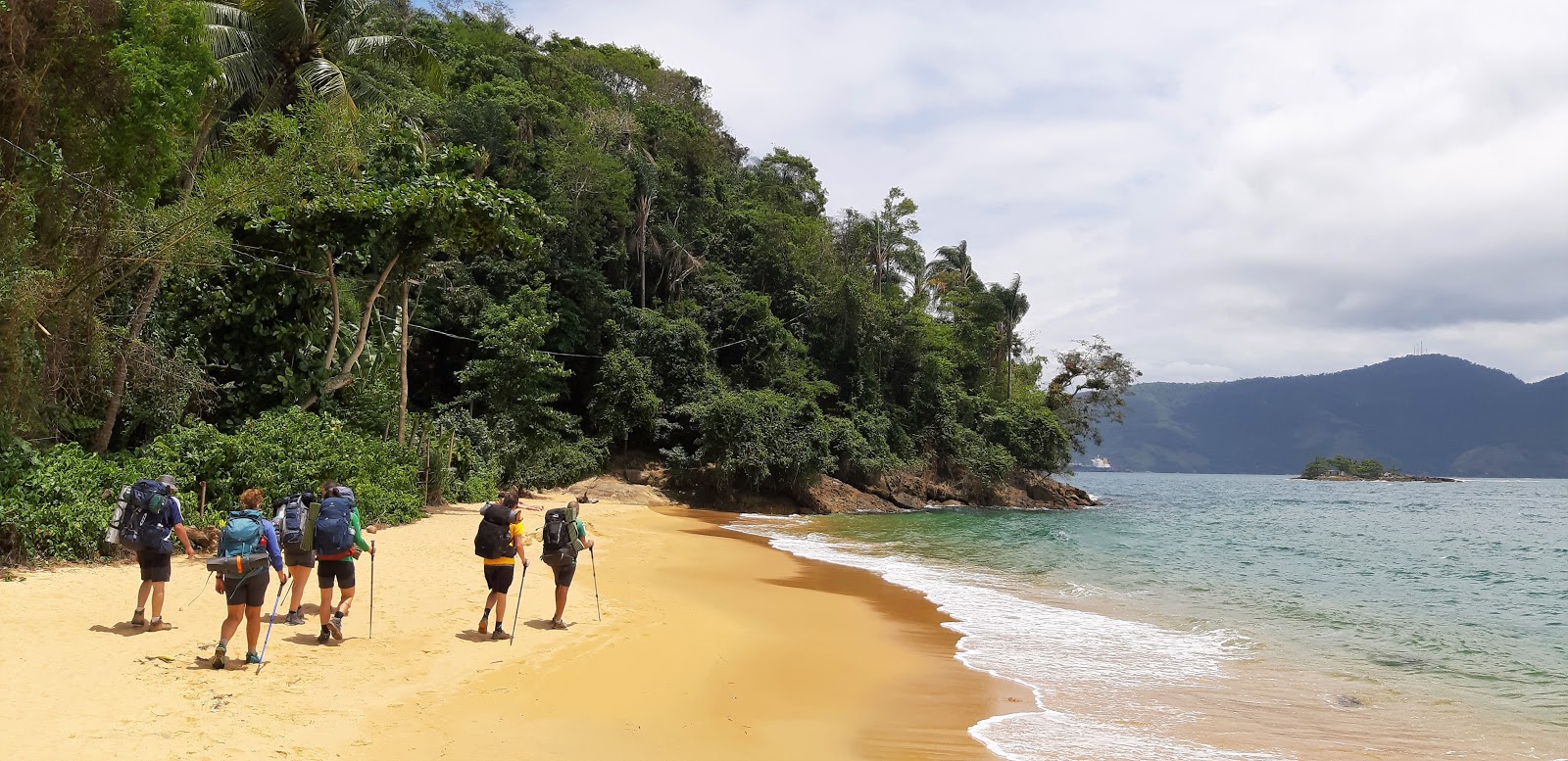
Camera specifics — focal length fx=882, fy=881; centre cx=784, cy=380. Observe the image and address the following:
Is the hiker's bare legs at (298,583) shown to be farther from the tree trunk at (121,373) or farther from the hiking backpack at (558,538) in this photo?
the tree trunk at (121,373)

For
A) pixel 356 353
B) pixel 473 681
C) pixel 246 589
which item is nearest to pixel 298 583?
pixel 246 589

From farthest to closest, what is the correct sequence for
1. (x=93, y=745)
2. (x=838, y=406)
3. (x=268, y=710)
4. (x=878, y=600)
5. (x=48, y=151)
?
(x=838, y=406) < (x=878, y=600) < (x=48, y=151) < (x=268, y=710) < (x=93, y=745)

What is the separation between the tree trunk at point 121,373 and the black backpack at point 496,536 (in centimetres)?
792

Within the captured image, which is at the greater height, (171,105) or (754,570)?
(171,105)

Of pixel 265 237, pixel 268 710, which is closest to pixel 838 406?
pixel 265 237

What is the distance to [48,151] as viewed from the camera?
34.8 feet

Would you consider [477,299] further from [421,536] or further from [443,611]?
[443,611]

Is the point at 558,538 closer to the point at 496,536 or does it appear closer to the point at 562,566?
the point at 562,566

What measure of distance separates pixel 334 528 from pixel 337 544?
0.15 metres

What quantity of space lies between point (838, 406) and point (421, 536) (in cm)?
2747

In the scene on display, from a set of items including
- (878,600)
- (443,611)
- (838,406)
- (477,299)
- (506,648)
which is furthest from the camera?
(838,406)

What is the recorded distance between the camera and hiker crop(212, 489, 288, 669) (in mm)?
6539

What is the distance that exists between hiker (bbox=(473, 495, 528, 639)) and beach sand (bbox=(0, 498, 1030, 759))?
0.32 metres

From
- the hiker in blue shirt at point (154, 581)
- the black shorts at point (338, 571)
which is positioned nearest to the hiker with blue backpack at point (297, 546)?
the black shorts at point (338, 571)
